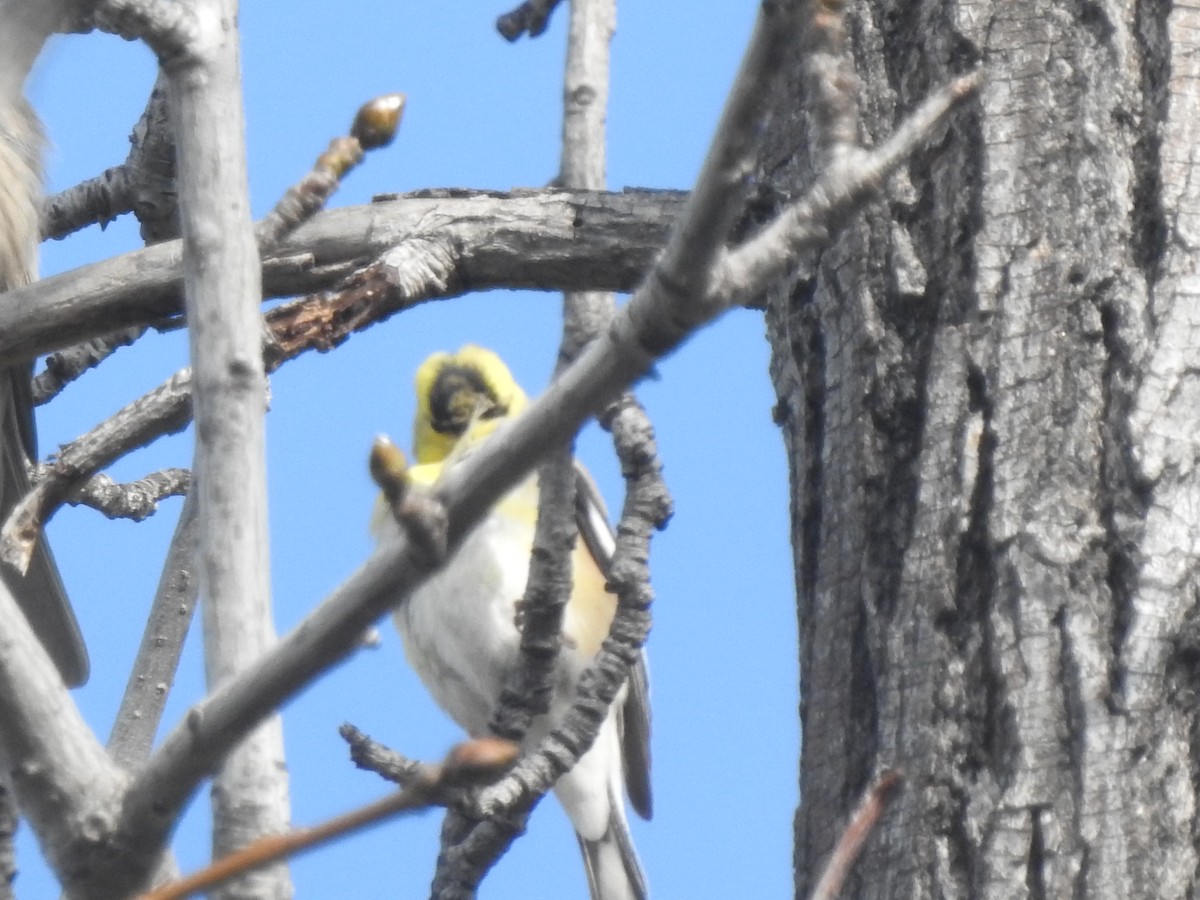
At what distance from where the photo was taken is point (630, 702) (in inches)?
169

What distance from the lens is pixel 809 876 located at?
2232mm

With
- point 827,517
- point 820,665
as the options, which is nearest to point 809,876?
point 820,665

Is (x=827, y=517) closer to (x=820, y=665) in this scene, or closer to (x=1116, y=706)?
(x=820, y=665)

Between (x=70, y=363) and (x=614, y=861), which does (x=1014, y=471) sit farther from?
(x=614, y=861)

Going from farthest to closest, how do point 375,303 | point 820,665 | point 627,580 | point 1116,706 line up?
point 375,303 < point 820,665 < point 627,580 < point 1116,706

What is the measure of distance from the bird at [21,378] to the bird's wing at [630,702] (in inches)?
45.5

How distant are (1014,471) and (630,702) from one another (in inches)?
90.7

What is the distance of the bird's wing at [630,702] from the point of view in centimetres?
408

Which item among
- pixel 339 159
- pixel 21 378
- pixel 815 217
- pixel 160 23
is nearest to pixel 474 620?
pixel 21 378

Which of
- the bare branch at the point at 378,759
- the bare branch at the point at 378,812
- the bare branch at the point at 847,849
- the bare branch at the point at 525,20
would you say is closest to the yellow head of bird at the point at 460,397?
the bare branch at the point at 525,20

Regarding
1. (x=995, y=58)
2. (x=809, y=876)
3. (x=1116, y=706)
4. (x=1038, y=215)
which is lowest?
(x=809, y=876)

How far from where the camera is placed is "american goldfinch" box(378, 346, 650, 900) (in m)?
4.07

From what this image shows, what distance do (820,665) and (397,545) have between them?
4.31 feet

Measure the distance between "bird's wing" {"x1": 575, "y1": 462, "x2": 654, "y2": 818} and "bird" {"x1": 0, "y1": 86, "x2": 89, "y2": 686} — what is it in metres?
1.16
